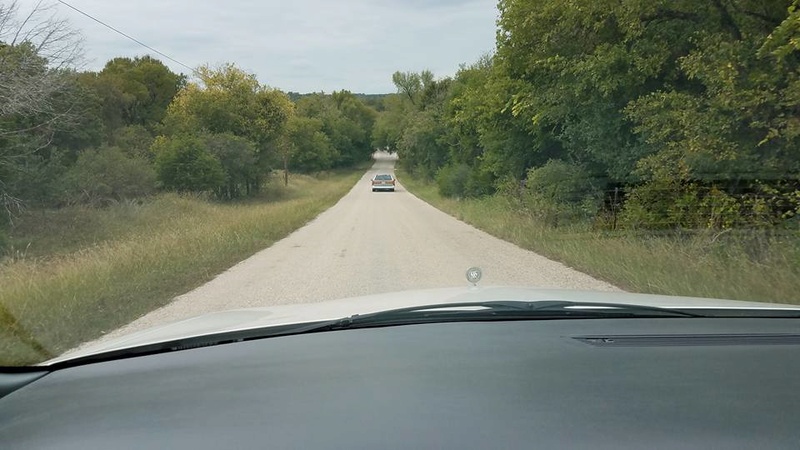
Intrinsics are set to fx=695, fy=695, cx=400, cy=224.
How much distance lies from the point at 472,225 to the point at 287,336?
18592 millimetres

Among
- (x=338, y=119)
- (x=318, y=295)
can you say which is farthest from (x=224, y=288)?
(x=338, y=119)

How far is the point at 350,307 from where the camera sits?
439 centimetres

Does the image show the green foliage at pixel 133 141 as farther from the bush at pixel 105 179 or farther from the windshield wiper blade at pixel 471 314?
the windshield wiper blade at pixel 471 314

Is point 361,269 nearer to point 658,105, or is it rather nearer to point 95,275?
point 95,275

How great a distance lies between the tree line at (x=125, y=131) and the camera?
17062 mm

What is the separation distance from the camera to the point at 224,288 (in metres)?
10.4

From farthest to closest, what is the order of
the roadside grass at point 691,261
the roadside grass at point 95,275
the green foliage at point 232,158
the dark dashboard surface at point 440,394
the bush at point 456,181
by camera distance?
1. the green foliage at point 232,158
2. the bush at point 456,181
3. the roadside grass at point 691,261
4. the roadside grass at point 95,275
5. the dark dashboard surface at point 440,394

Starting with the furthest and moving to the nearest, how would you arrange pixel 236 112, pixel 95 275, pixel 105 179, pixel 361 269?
pixel 236 112
pixel 105 179
pixel 361 269
pixel 95 275

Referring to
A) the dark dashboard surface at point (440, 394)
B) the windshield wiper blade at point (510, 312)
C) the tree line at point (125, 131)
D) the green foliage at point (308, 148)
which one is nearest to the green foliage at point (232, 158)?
the tree line at point (125, 131)

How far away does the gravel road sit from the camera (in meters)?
9.42

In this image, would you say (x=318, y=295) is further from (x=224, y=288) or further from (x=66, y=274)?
(x=66, y=274)

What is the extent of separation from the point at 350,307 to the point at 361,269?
774 centimetres

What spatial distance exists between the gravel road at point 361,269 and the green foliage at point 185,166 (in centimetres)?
1995

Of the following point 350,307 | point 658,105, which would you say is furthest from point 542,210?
point 350,307
